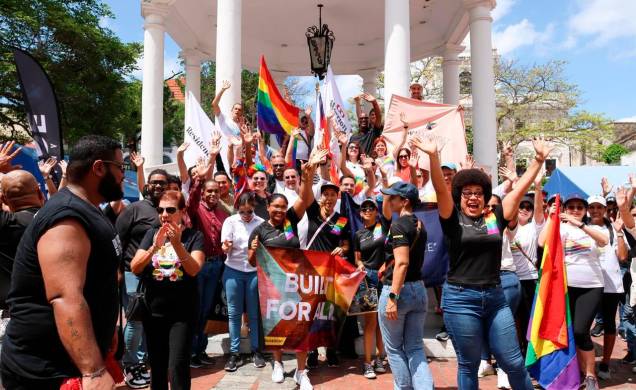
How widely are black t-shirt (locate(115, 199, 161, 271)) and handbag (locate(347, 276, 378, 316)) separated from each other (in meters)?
2.37

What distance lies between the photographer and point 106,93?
2308cm

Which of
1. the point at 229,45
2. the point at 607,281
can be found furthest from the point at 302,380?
the point at 229,45

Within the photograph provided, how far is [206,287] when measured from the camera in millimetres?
5887

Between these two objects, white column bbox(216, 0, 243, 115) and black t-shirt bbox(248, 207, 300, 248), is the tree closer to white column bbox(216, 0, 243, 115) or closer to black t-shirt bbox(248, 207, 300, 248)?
white column bbox(216, 0, 243, 115)

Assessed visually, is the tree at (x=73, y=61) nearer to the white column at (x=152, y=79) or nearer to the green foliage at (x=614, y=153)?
the white column at (x=152, y=79)

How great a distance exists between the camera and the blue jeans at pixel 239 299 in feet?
18.6

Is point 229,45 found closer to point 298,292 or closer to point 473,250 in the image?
point 298,292

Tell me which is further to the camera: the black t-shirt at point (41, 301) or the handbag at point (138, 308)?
the handbag at point (138, 308)

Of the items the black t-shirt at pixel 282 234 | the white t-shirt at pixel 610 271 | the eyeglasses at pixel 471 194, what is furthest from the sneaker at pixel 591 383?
the black t-shirt at pixel 282 234

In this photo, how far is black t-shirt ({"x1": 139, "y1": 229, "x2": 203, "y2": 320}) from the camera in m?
3.86

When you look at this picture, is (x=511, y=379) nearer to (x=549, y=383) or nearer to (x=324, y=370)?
(x=549, y=383)

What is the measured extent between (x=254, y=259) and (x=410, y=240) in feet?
6.42

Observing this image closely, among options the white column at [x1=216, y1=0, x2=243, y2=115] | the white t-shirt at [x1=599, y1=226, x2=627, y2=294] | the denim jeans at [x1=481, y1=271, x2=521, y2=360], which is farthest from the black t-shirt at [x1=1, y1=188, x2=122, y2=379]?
the white column at [x1=216, y1=0, x2=243, y2=115]

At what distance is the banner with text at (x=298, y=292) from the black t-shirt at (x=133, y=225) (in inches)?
46.6
